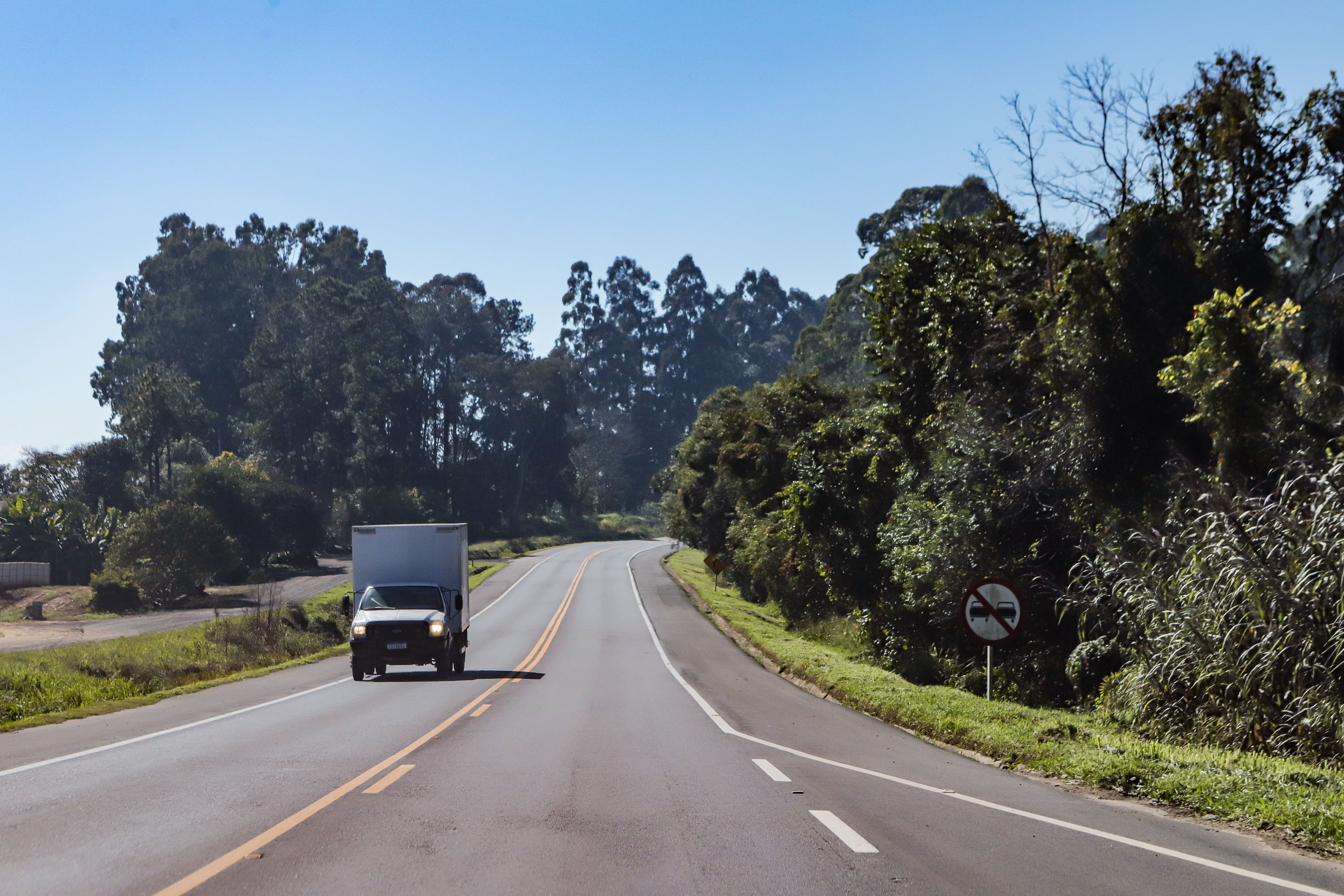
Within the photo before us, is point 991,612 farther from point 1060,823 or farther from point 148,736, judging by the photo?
point 148,736

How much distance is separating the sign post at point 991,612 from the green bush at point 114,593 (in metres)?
60.7

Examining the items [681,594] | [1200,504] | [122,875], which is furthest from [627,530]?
[122,875]

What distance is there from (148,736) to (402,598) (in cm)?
1019

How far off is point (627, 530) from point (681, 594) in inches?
2578

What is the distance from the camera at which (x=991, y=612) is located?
1565cm

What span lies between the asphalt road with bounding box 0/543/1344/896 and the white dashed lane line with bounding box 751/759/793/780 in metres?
0.05

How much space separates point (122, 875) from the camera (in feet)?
20.3

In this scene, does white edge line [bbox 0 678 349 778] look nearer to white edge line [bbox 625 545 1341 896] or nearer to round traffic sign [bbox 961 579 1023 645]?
white edge line [bbox 625 545 1341 896]

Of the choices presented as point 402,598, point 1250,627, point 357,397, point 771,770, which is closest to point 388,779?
point 771,770

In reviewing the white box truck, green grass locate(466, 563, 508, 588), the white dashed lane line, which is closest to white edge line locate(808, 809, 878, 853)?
the white dashed lane line

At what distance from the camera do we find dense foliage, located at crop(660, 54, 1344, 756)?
1205 centimetres

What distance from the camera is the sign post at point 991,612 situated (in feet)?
51.1

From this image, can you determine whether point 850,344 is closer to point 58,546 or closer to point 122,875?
point 58,546

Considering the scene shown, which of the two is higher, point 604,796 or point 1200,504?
point 1200,504
